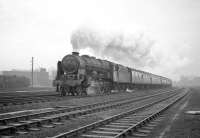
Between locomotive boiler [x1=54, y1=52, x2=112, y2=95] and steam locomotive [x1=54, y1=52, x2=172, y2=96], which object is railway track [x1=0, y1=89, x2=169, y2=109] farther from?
steam locomotive [x1=54, y1=52, x2=172, y2=96]

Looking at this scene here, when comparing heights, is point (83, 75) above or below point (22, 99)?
above

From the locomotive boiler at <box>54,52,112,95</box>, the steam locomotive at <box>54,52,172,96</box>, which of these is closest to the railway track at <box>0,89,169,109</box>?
the locomotive boiler at <box>54,52,112,95</box>

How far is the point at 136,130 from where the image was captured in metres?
8.04

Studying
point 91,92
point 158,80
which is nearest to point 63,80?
point 91,92

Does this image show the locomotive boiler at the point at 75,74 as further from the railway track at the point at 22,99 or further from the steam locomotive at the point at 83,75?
the railway track at the point at 22,99

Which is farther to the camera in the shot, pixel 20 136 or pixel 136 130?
pixel 136 130

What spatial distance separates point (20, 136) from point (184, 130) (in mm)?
5172

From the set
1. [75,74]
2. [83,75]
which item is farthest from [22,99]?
[83,75]

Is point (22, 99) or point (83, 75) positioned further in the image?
point (83, 75)

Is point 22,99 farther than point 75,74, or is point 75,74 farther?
point 75,74

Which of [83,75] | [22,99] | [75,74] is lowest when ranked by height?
[22,99]

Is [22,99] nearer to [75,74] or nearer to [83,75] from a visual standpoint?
[75,74]

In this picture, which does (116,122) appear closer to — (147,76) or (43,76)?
(147,76)

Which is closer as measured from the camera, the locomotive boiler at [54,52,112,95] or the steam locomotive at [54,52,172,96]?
the locomotive boiler at [54,52,112,95]
